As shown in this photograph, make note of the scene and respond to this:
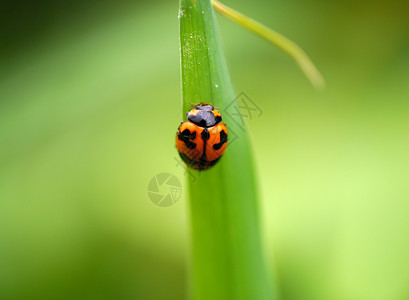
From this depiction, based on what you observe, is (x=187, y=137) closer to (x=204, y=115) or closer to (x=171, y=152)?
(x=204, y=115)

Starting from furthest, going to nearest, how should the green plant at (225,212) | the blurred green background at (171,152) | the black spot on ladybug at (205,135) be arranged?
1. the blurred green background at (171,152)
2. the black spot on ladybug at (205,135)
3. the green plant at (225,212)

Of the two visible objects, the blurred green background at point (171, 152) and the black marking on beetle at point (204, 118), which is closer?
the black marking on beetle at point (204, 118)

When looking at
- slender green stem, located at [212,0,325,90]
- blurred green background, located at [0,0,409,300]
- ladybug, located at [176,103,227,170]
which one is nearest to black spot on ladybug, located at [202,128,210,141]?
ladybug, located at [176,103,227,170]

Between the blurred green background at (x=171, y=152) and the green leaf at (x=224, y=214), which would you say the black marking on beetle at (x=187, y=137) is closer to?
the green leaf at (x=224, y=214)

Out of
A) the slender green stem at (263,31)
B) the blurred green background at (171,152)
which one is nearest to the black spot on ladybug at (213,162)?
the slender green stem at (263,31)

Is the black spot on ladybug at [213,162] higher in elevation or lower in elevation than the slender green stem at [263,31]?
lower

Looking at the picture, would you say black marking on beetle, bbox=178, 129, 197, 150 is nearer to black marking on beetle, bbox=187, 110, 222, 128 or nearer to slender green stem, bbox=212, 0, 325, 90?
black marking on beetle, bbox=187, 110, 222, 128

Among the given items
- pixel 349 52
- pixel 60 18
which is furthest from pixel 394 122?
pixel 60 18

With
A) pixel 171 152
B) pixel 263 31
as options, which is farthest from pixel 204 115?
pixel 171 152

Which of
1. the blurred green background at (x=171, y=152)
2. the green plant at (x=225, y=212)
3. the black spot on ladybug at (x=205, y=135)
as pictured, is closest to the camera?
the green plant at (x=225, y=212)
